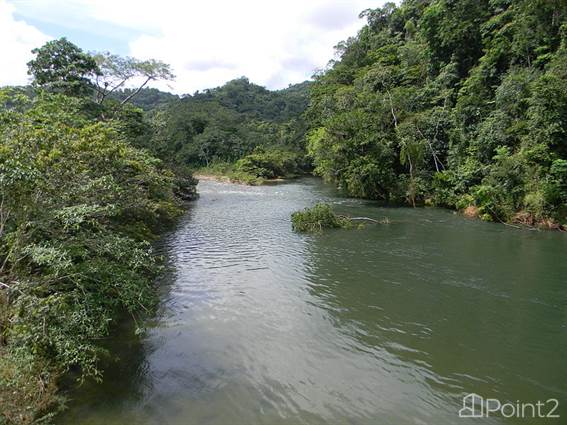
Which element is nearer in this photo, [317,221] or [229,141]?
[317,221]

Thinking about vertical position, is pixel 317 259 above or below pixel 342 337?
above

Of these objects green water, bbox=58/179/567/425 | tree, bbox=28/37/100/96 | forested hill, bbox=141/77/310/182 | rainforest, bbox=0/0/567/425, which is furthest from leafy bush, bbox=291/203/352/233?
forested hill, bbox=141/77/310/182

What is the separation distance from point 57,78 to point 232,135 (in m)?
39.2

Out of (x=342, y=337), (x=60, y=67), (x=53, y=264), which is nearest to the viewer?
(x=53, y=264)

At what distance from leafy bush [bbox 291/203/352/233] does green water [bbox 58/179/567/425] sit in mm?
2386

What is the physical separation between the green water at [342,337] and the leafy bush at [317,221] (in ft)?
7.83

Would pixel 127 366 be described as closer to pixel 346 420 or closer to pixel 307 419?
pixel 307 419

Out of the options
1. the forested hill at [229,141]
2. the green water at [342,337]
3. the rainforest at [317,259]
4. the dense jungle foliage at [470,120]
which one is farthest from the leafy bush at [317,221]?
the forested hill at [229,141]

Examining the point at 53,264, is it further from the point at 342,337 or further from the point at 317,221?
the point at 317,221

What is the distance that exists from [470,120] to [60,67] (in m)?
27.1

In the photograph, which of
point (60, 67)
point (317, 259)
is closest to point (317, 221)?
point (317, 259)

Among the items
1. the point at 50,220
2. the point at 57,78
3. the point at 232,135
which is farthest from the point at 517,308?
the point at 232,135

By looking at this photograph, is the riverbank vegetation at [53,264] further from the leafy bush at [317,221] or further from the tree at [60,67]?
the tree at [60,67]

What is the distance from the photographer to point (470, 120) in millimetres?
24891
